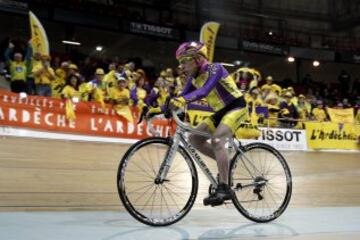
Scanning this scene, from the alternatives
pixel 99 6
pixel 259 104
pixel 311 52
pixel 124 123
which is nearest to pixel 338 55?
pixel 311 52

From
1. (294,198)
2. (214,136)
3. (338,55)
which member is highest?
(338,55)

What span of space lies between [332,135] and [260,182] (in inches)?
421

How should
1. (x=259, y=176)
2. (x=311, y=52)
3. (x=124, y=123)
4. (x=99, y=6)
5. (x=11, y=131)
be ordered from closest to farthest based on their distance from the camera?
(x=259, y=176), (x=11, y=131), (x=124, y=123), (x=99, y=6), (x=311, y=52)

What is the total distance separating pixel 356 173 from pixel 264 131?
423 cm

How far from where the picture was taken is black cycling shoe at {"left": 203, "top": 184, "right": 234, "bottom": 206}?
3777 millimetres

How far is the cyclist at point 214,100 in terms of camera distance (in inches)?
150

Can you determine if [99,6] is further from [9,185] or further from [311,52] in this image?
[9,185]

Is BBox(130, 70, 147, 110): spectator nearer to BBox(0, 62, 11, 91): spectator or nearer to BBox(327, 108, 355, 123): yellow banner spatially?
BBox(0, 62, 11, 91): spectator

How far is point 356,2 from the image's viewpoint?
3027cm

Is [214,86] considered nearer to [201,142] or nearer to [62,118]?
[201,142]

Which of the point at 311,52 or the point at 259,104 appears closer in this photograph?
the point at 259,104

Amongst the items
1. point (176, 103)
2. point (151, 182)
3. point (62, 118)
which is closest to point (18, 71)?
point (62, 118)

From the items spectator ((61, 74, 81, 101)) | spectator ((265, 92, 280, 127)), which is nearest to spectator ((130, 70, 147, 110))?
spectator ((61, 74, 81, 101))

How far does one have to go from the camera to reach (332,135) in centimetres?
1424
